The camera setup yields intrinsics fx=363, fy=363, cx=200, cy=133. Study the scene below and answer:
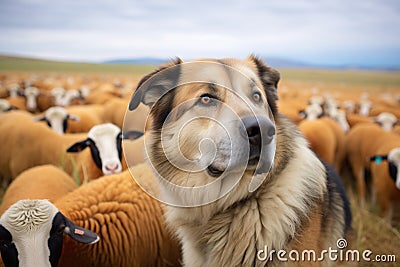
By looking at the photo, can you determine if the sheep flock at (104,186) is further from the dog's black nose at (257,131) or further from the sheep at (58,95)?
the sheep at (58,95)

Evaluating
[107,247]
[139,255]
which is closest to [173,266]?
[139,255]

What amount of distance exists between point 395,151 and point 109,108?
804cm

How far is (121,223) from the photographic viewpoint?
12.5 ft

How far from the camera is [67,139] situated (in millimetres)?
6840

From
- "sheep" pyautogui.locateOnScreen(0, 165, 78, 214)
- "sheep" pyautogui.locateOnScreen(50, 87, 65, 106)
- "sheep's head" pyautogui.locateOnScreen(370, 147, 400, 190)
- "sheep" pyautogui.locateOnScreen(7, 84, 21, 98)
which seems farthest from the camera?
"sheep" pyautogui.locateOnScreen(7, 84, 21, 98)

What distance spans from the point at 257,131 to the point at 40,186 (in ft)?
10.2

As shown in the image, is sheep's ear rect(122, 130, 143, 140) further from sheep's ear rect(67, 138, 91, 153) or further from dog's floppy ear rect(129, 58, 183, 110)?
dog's floppy ear rect(129, 58, 183, 110)

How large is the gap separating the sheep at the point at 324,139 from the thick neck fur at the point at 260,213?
15.2 ft

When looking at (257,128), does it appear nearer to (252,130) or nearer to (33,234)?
(252,130)

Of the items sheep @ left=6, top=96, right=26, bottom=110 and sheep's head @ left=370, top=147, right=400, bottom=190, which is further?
sheep @ left=6, top=96, right=26, bottom=110

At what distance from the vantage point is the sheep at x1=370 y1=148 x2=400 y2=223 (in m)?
5.68

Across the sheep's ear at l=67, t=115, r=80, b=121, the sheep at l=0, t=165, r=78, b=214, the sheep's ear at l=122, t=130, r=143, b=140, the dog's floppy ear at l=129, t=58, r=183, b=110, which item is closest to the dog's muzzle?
the dog's floppy ear at l=129, t=58, r=183, b=110

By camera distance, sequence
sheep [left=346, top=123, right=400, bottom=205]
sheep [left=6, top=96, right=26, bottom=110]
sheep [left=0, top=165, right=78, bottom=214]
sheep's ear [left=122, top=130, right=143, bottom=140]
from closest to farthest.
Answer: sheep [left=0, top=165, right=78, bottom=214], sheep's ear [left=122, top=130, right=143, bottom=140], sheep [left=346, top=123, right=400, bottom=205], sheep [left=6, top=96, right=26, bottom=110]

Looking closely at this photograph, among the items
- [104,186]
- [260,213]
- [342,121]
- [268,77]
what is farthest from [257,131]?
[342,121]
